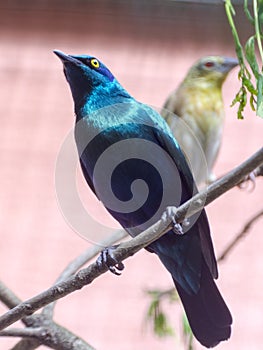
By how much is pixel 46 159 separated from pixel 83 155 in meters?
1.12

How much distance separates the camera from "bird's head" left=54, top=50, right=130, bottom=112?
1.06 m

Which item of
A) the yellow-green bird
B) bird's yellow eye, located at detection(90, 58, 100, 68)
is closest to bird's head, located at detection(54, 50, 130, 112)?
bird's yellow eye, located at detection(90, 58, 100, 68)

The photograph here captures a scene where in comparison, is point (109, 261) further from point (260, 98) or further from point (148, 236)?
point (260, 98)

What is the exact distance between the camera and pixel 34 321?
3.67ft

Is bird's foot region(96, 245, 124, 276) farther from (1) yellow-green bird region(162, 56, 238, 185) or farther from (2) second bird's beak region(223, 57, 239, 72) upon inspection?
(2) second bird's beak region(223, 57, 239, 72)

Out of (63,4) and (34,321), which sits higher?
(63,4)

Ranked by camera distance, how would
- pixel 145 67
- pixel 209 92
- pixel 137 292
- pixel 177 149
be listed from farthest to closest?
pixel 145 67
pixel 137 292
pixel 209 92
pixel 177 149

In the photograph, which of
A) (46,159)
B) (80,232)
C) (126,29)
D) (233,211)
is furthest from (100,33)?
(80,232)

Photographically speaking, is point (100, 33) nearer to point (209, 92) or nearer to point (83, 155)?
point (209, 92)

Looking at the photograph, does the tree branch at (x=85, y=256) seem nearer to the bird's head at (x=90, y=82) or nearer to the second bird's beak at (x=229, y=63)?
the bird's head at (x=90, y=82)

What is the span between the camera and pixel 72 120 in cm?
212

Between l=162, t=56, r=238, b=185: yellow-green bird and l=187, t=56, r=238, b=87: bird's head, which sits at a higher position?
l=187, t=56, r=238, b=87: bird's head

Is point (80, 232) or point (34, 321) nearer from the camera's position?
point (80, 232)

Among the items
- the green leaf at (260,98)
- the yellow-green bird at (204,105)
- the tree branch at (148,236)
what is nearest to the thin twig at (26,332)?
the tree branch at (148,236)
